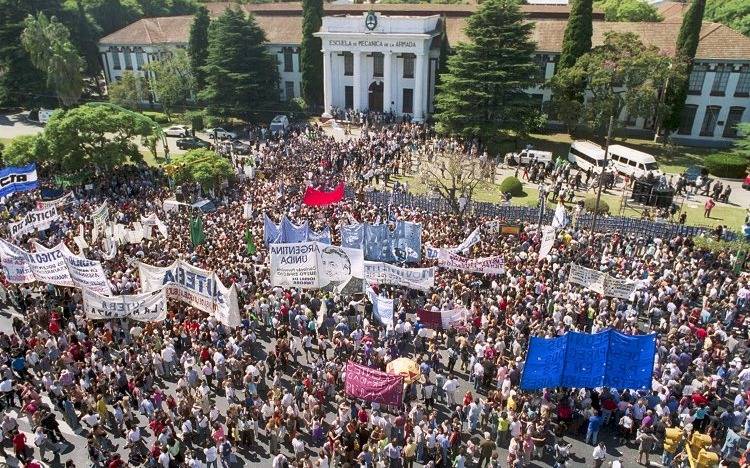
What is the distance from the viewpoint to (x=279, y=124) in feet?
161

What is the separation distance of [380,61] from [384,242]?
3320 centimetres

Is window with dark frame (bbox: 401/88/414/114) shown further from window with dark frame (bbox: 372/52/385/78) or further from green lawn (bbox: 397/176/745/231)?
green lawn (bbox: 397/176/745/231)

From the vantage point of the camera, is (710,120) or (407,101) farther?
(407,101)

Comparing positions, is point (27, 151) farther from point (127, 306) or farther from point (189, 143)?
point (127, 306)

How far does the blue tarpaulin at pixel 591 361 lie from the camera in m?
14.7

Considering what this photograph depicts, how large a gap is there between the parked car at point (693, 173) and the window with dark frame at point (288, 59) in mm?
36443

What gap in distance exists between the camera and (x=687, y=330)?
1825cm

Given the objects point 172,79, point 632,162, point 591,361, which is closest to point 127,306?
point 591,361

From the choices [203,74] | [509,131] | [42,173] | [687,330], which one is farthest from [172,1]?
[687,330]

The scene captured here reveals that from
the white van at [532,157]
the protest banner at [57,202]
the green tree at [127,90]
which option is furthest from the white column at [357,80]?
the protest banner at [57,202]

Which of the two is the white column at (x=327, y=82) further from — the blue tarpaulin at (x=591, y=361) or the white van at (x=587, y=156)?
the blue tarpaulin at (x=591, y=361)

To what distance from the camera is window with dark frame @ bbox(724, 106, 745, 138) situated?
45.7 meters

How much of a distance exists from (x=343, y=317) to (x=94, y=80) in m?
61.0

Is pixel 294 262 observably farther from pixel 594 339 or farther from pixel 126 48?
pixel 126 48
